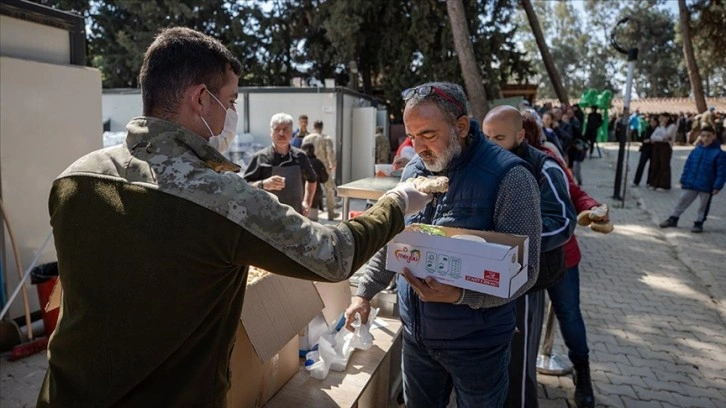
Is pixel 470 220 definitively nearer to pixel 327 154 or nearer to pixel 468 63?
pixel 327 154

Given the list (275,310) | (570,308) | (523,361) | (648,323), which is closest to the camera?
(275,310)

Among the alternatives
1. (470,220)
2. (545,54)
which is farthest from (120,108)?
(470,220)

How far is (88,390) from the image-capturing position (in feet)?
4.46

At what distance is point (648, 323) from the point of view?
5277 mm

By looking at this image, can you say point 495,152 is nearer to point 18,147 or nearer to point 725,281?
point 18,147

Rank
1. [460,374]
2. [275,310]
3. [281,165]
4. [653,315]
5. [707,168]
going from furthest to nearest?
A: [707,168], [281,165], [653,315], [275,310], [460,374]

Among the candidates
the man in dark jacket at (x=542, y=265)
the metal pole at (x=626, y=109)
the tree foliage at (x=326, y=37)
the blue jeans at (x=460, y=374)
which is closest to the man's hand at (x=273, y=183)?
the man in dark jacket at (x=542, y=265)

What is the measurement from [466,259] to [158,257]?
3.63ft

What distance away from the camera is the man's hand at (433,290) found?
1.94m

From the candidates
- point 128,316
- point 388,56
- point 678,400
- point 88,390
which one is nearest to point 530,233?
point 128,316

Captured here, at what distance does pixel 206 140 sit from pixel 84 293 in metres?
0.54

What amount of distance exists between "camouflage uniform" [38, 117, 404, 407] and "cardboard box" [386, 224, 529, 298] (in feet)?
1.91

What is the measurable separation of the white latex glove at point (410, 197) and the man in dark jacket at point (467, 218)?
272mm

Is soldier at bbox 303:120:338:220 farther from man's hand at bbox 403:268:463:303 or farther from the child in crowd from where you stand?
man's hand at bbox 403:268:463:303
